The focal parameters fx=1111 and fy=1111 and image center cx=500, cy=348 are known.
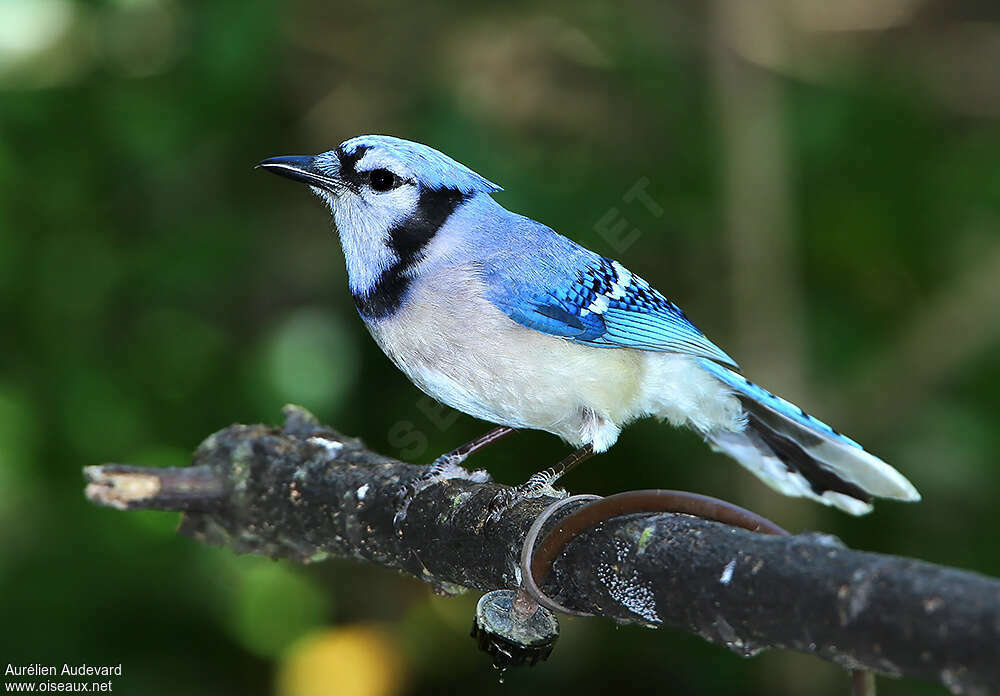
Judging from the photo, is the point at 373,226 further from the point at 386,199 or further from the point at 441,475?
the point at 441,475

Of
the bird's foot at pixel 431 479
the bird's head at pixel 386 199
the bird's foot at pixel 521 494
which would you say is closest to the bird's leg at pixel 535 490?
the bird's foot at pixel 521 494

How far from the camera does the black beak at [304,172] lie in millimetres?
3211

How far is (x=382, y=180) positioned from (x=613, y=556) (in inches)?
59.6

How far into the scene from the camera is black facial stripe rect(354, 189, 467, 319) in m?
3.10

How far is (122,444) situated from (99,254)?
0.80m

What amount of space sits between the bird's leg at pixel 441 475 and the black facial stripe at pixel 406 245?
448 millimetres

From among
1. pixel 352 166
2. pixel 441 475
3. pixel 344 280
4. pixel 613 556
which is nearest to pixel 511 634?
pixel 613 556

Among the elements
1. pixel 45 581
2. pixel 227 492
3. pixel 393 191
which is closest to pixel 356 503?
pixel 227 492

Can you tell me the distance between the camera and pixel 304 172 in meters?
3.23

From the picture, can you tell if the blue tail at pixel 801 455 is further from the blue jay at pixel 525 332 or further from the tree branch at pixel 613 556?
the tree branch at pixel 613 556

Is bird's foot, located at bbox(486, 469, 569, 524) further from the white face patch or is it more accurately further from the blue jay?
the white face patch

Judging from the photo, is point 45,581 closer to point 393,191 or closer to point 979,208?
point 393,191

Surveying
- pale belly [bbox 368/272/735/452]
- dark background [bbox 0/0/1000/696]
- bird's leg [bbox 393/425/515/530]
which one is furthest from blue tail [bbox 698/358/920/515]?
dark background [bbox 0/0/1000/696]

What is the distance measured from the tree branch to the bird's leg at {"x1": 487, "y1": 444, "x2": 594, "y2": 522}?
0.10 feet
